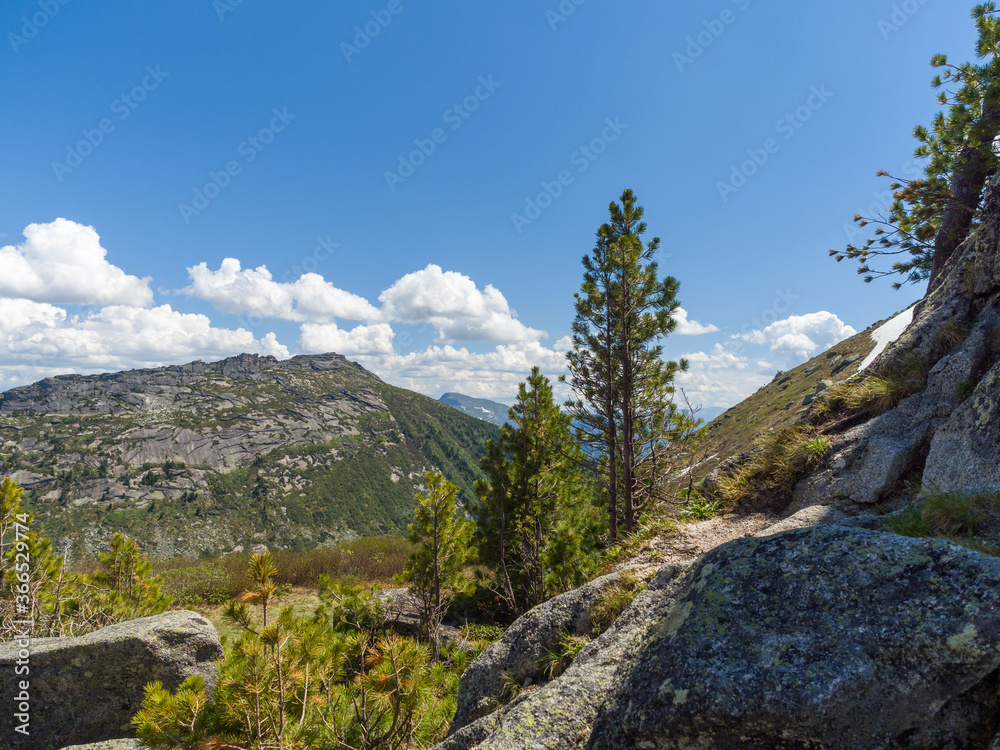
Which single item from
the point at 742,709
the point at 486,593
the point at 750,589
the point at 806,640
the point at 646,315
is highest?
the point at 646,315

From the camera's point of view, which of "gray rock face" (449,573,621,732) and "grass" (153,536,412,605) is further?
"grass" (153,536,412,605)

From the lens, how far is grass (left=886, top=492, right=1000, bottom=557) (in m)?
3.55

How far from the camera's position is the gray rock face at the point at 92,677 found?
7145 millimetres

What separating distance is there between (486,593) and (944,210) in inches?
839

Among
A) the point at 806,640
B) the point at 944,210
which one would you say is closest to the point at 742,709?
the point at 806,640

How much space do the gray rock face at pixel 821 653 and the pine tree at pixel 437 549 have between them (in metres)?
10.7

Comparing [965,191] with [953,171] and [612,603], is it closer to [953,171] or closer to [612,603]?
[953,171]

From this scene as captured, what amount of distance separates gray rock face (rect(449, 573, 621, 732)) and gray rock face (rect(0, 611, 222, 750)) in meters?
5.85

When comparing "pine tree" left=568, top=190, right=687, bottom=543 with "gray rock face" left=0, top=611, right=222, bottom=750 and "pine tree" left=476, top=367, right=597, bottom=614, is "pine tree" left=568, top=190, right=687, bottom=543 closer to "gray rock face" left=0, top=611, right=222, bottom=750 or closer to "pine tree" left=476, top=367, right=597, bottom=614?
"pine tree" left=476, top=367, right=597, bottom=614

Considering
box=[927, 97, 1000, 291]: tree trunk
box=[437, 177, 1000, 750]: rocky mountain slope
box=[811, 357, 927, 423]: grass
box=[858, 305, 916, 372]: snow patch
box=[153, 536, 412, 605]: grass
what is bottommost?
box=[153, 536, 412, 605]: grass

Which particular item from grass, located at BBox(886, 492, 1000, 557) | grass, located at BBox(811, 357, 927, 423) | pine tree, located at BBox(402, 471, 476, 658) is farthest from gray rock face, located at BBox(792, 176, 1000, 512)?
pine tree, located at BBox(402, 471, 476, 658)

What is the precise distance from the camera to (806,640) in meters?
2.25

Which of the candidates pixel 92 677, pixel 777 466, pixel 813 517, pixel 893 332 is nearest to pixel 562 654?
pixel 813 517

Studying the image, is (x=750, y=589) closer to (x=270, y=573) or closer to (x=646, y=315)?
(x=270, y=573)
